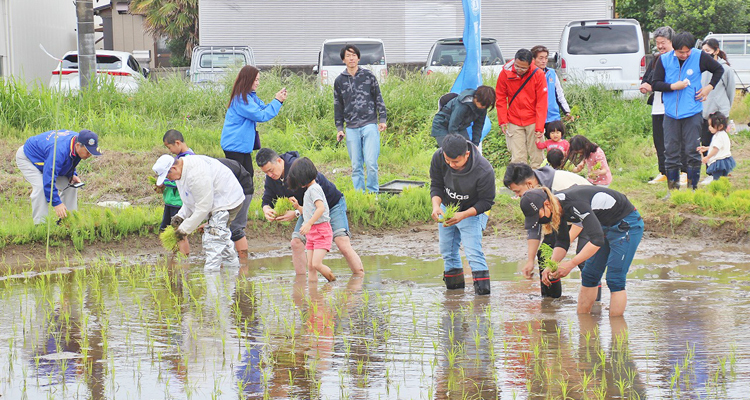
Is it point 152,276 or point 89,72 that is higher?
point 89,72

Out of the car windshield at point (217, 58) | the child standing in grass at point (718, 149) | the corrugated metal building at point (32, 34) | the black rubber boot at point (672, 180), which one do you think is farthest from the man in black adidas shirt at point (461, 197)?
the corrugated metal building at point (32, 34)

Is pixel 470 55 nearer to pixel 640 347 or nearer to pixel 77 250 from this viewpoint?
pixel 77 250

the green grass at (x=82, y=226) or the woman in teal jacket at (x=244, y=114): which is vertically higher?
the woman in teal jacket at (x=244, y=114)

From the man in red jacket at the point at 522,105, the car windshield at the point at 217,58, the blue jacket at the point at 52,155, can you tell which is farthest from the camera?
the car windshield at the point at 217,58

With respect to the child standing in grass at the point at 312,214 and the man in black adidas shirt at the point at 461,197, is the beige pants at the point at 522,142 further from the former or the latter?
the child standing in grass at the point at 312,214

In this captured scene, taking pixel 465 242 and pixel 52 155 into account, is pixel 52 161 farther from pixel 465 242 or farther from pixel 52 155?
pixel 465 242

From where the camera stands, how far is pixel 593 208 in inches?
256

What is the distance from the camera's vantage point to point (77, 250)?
10.2 metres

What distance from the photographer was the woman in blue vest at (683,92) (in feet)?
35.3

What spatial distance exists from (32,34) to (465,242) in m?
24.9

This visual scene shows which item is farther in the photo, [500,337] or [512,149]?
[512,149]

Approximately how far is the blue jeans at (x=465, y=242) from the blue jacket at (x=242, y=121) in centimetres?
287

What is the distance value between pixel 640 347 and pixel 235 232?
506 cm

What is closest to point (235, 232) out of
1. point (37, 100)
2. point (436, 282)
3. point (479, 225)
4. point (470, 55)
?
point (436, 282)
